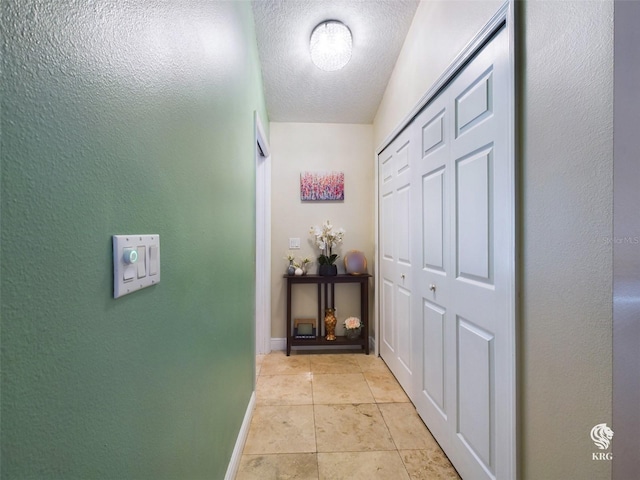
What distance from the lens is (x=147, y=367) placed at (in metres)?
0.65

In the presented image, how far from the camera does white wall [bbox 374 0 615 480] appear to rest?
75 centimetres

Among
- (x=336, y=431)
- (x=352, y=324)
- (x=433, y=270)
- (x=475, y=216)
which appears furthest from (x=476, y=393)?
(x=352, y=324)

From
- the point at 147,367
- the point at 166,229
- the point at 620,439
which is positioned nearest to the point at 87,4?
the point at 166,229

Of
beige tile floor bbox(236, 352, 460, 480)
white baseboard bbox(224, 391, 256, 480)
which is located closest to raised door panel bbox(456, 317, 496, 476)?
beige tile floor bbox(236, 352, 460, 480)

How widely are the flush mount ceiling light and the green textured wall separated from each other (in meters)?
1.19

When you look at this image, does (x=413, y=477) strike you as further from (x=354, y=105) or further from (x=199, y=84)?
(x=354, y=105)

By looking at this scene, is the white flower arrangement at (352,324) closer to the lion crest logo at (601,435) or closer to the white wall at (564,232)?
the white wall at (564,232)

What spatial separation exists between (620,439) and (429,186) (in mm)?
1299

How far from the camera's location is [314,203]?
3.01 metres

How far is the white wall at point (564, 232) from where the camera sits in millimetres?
751

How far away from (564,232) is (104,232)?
1.15 metres

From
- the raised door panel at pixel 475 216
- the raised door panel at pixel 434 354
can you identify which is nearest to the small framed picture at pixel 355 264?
the raised door panel at pixel 434 354

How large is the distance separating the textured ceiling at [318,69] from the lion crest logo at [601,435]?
2.33 meters

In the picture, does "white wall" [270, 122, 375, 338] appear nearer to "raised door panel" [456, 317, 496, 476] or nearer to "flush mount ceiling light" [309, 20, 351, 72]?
"flush mount ceiling light" [309, 20, 351, 72]
